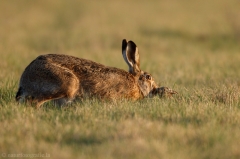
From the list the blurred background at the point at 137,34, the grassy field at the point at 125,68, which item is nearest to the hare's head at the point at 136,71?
the grassy field at the point at 125,68

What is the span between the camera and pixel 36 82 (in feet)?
24.0

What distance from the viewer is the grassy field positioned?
5.24 metres

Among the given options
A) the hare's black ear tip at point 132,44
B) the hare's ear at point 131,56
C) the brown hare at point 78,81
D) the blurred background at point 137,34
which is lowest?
the brown hare at point 78,81

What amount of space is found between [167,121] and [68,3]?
22.0 metres

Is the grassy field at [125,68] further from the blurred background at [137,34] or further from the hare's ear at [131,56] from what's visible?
the hare's ear at [131,56]

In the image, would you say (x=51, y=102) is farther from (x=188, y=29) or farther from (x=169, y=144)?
(x=188, y=29)

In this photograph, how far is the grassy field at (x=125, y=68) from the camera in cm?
524

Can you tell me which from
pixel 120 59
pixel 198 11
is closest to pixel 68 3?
pixel 198 11

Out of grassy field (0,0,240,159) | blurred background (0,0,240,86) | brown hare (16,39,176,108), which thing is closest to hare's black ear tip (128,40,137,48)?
brown hare (16,39,176,108)

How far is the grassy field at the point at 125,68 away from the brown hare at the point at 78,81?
0.26m

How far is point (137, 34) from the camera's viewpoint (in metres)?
19.0

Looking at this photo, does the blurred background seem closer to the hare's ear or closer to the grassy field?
the grassy field

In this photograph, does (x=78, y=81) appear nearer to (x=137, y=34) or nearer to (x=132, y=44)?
(x=132, y=44)

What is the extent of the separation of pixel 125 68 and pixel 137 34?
6791 millimetres
